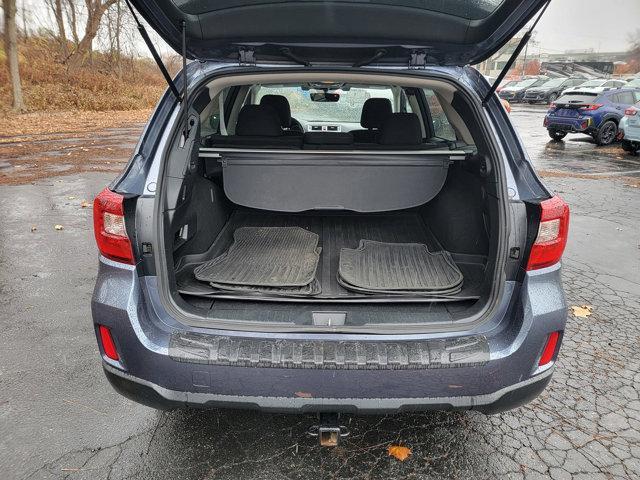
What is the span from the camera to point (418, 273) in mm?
2631

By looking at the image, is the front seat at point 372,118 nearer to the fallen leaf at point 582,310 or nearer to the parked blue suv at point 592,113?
the fallen leaf at point 582,310

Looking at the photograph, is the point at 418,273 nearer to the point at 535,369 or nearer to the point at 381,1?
the point at 535,369

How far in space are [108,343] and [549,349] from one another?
67.3 inches

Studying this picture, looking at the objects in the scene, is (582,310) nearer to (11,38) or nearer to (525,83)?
(11,38)

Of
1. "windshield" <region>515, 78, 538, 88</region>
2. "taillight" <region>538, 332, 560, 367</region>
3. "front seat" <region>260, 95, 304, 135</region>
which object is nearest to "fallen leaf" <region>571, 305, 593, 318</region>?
"taillight" <region>538, 332, 560, 367</region>

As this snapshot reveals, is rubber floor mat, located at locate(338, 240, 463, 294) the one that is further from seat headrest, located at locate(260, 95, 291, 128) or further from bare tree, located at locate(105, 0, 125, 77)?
bare tree, located at locate(105, 0, 125, 77)

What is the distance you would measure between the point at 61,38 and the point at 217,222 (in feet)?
82.5

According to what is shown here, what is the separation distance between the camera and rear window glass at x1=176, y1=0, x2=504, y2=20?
177 centimetres

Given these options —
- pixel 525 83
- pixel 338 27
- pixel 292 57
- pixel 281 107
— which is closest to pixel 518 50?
pixel 338 27

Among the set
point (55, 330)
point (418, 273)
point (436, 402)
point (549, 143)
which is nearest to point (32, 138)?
point (55, 330)

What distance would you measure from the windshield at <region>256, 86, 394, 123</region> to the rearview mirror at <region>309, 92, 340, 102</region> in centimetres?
24

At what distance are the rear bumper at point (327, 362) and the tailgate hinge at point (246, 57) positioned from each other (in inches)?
40.3

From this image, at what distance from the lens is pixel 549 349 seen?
179cm

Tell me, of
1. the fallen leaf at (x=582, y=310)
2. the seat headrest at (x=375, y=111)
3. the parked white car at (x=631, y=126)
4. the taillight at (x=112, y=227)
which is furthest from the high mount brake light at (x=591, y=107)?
the taillight at (x=112, y=227)
